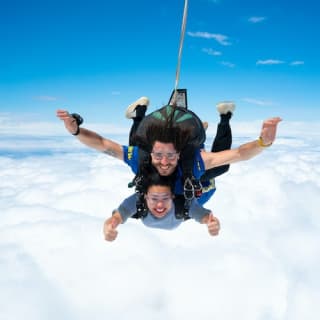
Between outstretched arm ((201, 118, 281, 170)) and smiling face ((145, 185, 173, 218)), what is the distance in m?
0.68

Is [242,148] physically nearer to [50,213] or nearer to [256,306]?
[50,213]

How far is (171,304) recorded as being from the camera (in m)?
191

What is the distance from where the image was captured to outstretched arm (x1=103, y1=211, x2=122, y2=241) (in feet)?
10.5

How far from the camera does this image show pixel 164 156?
3191 mm

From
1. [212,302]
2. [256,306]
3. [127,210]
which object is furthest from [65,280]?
[127,210]

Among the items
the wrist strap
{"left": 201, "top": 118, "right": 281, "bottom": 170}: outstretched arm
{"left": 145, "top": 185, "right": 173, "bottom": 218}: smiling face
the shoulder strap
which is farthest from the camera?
the shoulder strap

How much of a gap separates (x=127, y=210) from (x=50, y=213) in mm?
198833

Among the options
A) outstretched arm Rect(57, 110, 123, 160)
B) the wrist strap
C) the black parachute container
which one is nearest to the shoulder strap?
A: the black parachute container

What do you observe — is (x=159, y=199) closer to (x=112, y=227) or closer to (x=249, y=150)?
(x=112, y=227)

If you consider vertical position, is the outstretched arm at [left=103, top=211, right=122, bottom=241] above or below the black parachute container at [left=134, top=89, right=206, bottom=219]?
below

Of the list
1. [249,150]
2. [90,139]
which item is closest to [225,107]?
[249,150]

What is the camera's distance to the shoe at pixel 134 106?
4.30 metres

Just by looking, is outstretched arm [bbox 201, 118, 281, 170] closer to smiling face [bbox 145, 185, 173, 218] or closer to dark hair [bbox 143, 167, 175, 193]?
dark hair [bbox 143, 167, 175, 193]

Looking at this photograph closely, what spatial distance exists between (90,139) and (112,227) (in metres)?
0.97
